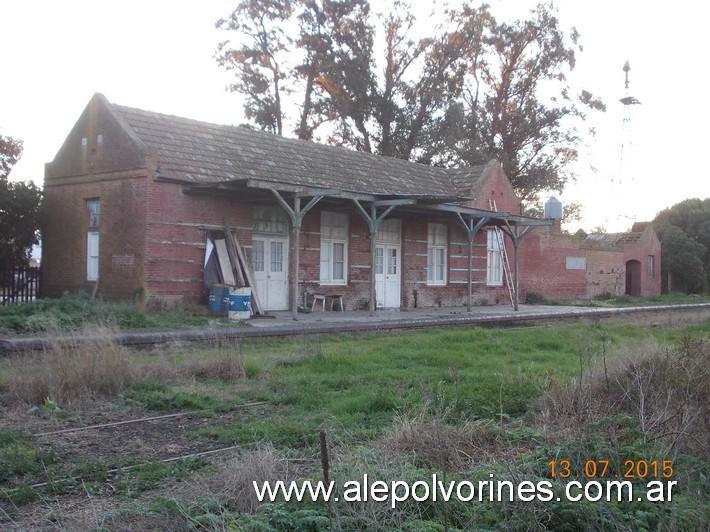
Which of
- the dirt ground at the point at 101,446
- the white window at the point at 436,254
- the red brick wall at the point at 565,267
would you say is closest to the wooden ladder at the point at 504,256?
the red brick wall at the point at 565,267

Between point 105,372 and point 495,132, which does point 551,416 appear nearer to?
point 105,372

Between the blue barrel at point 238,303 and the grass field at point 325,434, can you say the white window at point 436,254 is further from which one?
the grass field at point 325,434

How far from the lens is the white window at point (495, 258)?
28.7 meters

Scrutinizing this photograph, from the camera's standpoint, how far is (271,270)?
67.4 ft

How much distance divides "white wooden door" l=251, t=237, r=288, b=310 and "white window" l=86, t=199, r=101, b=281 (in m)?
4.09

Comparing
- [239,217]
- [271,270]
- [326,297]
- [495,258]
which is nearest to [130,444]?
[239,217]

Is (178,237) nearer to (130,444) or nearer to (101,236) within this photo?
(101,236)

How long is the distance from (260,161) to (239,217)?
2.36 metres

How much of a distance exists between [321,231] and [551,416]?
15.6 m

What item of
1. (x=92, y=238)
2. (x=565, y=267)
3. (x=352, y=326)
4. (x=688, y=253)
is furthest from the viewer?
(x=688, y=253)

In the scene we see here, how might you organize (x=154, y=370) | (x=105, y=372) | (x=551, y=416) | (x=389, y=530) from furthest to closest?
(x=154, y=370)
(x=105, y=372)
(x=551, y=416)
(x=389, y=530)

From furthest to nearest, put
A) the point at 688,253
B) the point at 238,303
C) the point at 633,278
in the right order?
the point at 688,253, the point at 633,278, the point at 238,303

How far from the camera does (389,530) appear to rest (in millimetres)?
4016

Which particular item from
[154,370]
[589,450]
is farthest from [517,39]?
[589,450]
